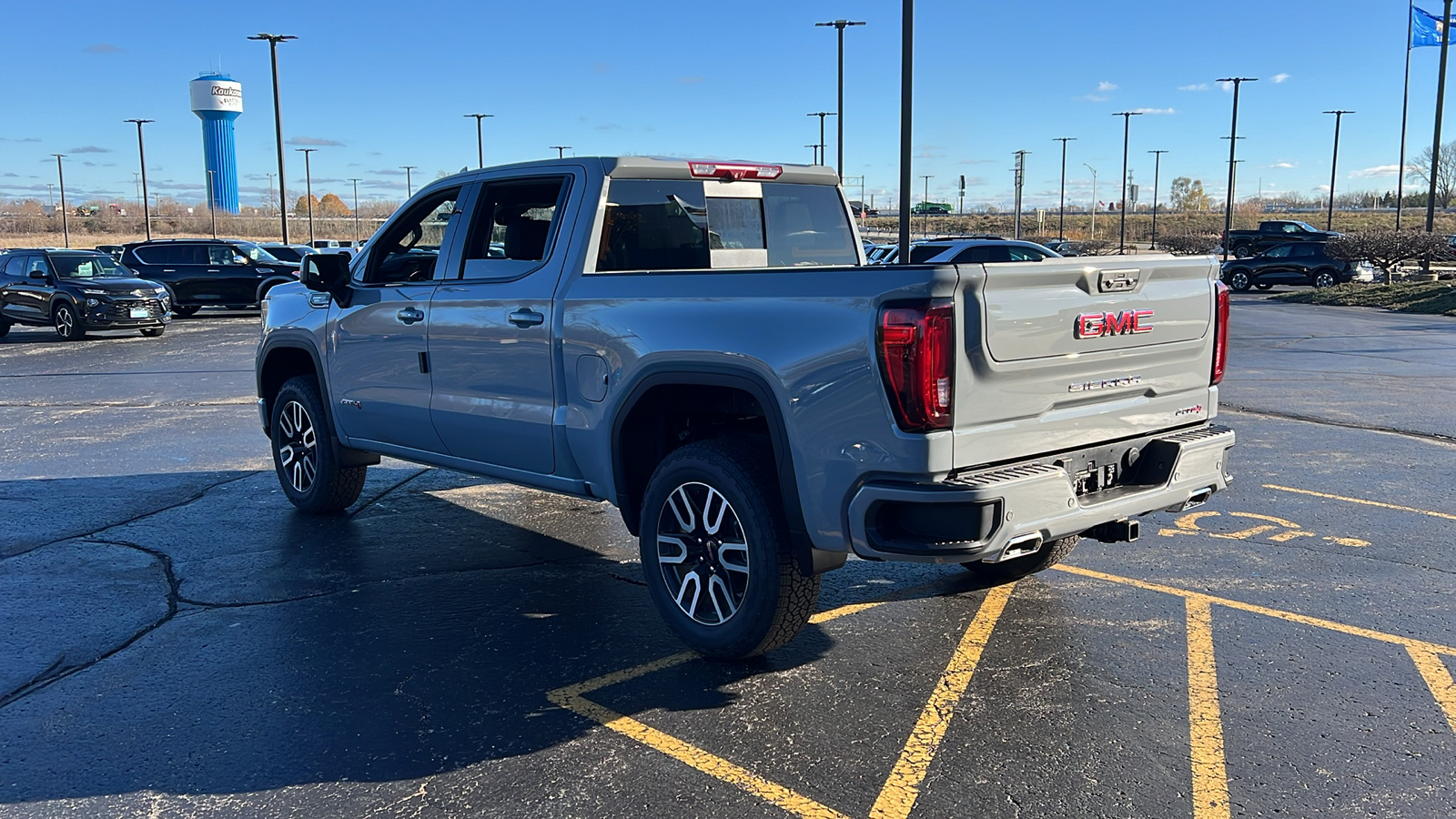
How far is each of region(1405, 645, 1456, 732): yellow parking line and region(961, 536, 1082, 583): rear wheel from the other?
4.86 feet

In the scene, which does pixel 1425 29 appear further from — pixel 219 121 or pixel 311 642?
pixel 219 121

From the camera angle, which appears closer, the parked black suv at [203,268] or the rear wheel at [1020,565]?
the rear wheel at [1020,565]

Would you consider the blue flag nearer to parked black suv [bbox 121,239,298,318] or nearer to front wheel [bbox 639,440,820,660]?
parked black suv [bbox 121,239,298,318]

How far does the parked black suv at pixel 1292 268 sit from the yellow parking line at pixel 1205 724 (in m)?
33.0

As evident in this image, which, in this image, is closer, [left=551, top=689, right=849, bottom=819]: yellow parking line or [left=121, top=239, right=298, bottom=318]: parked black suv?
[left=551, top=689, right=849, bottom=819]: yellow parking line

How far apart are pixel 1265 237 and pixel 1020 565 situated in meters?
45.8

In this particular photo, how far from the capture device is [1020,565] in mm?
5457

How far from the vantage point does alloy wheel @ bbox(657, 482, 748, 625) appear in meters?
4.24

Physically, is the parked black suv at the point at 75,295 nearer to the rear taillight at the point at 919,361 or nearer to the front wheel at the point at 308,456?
the front wheel at the point at 308,456

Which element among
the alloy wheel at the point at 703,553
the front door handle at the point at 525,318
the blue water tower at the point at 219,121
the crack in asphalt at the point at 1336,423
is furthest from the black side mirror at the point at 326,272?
the blue water tower at the point at 219,121

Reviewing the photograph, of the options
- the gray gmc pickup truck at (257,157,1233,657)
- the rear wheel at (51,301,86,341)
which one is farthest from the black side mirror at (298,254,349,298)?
the rear wheel at (51,301,86,341)

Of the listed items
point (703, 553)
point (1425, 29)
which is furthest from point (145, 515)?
point (1425, 29)

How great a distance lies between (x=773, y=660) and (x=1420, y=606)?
294 cm

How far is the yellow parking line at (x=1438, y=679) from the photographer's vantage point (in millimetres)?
3932
